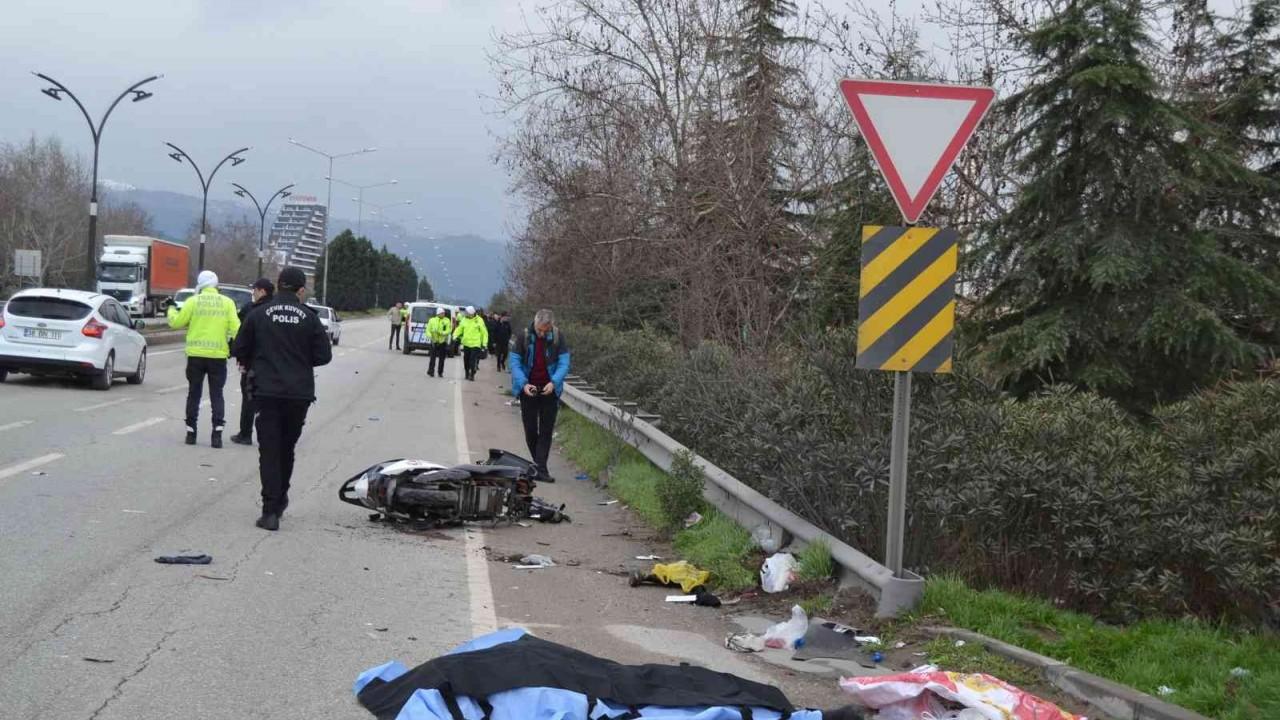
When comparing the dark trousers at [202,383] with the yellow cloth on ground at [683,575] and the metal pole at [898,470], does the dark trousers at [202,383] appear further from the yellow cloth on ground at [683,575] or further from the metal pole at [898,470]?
the metal pole at [898,470]

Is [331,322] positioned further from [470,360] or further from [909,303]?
[909,303]

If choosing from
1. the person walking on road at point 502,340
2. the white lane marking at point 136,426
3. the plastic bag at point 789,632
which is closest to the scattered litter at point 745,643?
the plastic bag at point 789,632

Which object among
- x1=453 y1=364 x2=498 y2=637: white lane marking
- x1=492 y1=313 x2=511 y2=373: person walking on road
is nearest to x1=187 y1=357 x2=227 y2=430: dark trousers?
x1=453 y1=364 x2=498 y2=637: white lane marking

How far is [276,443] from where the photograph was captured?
9.45 metres

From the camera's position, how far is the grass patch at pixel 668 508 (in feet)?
27.5

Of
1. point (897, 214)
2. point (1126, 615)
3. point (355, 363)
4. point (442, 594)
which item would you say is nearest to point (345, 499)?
point (442, 594)

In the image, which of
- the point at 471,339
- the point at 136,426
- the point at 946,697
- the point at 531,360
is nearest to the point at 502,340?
the point at 471,339

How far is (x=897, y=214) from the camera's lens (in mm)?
16484

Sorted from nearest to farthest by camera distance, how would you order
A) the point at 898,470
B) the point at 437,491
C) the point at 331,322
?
the point at 898,470, the point at 437,491, the point at 331,322

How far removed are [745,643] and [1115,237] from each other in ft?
28.4

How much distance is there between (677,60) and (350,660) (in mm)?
18336

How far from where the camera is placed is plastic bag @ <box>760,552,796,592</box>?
7.70 metres

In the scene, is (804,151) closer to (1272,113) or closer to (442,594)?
(1272,113)

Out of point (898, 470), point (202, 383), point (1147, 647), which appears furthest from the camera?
point (202, 383)
